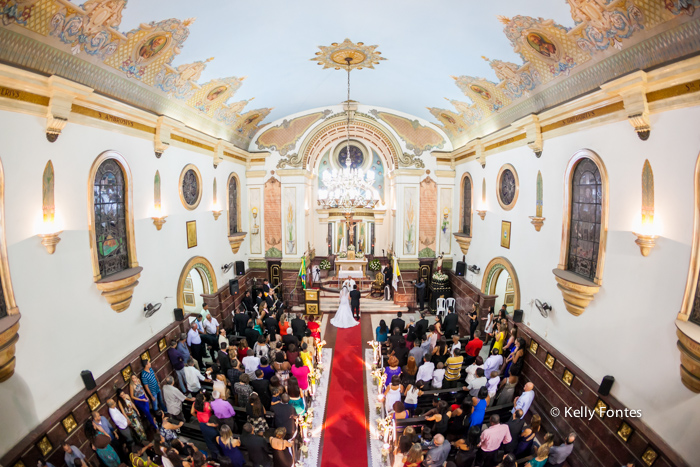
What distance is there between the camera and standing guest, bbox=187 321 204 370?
868 cm

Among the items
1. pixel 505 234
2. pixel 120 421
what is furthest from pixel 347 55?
pixel 120 421

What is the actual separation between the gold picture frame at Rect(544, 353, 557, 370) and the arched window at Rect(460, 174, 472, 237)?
19.1ft

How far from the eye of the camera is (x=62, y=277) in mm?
5574

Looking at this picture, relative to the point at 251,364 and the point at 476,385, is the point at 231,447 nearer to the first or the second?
Answer: the point at 251,364

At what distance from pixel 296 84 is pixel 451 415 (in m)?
9.23

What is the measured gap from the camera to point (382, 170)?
18.5m

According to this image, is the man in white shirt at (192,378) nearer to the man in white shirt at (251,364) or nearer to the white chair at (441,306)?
the man in white shirt at (251,364)

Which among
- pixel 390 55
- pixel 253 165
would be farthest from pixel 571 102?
pixel 253 165

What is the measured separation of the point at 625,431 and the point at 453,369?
285 cm

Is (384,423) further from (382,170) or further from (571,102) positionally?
(382,170)

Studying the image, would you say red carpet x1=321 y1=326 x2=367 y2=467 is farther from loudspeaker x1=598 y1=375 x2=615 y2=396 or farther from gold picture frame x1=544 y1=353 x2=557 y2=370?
loudspeaker x1=598 y1=375 x2=615 y2=396

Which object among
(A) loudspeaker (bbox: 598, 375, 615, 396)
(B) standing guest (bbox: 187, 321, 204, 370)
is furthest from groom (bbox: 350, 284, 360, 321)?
(A) loudspeaker (bbox: 598, 375, 615, 396)

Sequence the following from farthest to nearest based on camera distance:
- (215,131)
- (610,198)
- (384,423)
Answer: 1. (215,131)
2. (384,423)
3. (610,198)

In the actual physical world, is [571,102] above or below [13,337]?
above
